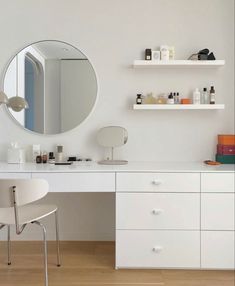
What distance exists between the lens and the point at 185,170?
2.53 m

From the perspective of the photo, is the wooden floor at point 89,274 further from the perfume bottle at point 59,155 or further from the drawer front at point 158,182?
the perfume bottle at point 59,155

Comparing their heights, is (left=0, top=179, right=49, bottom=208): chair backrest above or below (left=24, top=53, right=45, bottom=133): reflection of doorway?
below

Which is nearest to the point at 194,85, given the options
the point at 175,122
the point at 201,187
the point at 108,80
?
Result: the point at 175,122

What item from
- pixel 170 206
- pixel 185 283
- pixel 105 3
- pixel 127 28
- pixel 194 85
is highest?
pixel 105 3

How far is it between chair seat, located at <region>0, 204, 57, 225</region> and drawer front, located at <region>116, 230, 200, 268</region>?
20.3 inches

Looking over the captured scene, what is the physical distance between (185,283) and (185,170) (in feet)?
2.39

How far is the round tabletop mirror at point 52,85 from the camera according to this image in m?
2.97

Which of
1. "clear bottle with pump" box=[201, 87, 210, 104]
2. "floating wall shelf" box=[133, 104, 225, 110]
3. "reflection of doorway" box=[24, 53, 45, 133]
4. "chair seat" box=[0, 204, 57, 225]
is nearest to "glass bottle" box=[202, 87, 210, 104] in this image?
"clear bottle with pump" box=[201, 87, 210, 104]

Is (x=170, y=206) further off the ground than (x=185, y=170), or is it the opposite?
(x=185, y=170)

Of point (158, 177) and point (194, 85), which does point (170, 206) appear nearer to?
point (158, 177)

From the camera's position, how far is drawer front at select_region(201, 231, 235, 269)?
2.52 meters

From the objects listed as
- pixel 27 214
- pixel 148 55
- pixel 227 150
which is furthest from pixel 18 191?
pixel 227 150

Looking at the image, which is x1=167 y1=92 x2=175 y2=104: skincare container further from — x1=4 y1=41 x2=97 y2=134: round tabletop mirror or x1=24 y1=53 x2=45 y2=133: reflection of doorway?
x1=24 y1=53 x2=45 y2=133: reflection of doorway

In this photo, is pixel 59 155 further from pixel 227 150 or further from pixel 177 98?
pixel 227 150
